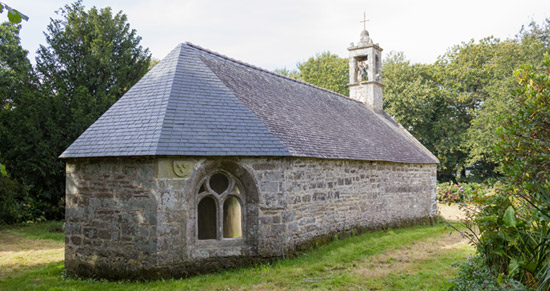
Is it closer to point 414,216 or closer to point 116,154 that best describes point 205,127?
point 116,154

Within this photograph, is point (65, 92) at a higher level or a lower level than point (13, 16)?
higher

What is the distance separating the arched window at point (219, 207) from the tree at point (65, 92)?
34.0ft

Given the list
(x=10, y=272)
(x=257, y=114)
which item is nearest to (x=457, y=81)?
(x=257, y=114)

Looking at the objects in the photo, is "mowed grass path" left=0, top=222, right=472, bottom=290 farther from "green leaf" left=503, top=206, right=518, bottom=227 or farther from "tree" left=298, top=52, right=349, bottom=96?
"tree" left=298, top=52, right=349, bottom=96

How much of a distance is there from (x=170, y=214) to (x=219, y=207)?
1.12 m

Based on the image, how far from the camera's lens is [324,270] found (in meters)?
8.20

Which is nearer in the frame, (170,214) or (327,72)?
(170,214)

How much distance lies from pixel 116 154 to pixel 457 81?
2903 centimetres

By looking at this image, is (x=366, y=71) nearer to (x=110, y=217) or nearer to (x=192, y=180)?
(x=192, y=180)

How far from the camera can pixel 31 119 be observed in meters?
16.2

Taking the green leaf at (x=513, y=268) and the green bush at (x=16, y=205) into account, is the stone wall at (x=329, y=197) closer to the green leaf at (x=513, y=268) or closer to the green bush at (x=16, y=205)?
the green leaf at (x=513, y=268)

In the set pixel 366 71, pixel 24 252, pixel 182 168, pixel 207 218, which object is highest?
pixel 366 71

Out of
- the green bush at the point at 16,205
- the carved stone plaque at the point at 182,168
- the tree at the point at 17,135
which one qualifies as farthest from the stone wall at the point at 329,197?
the tree at the point at 17,135

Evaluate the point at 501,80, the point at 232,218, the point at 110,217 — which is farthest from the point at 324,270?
the point at 501,80
